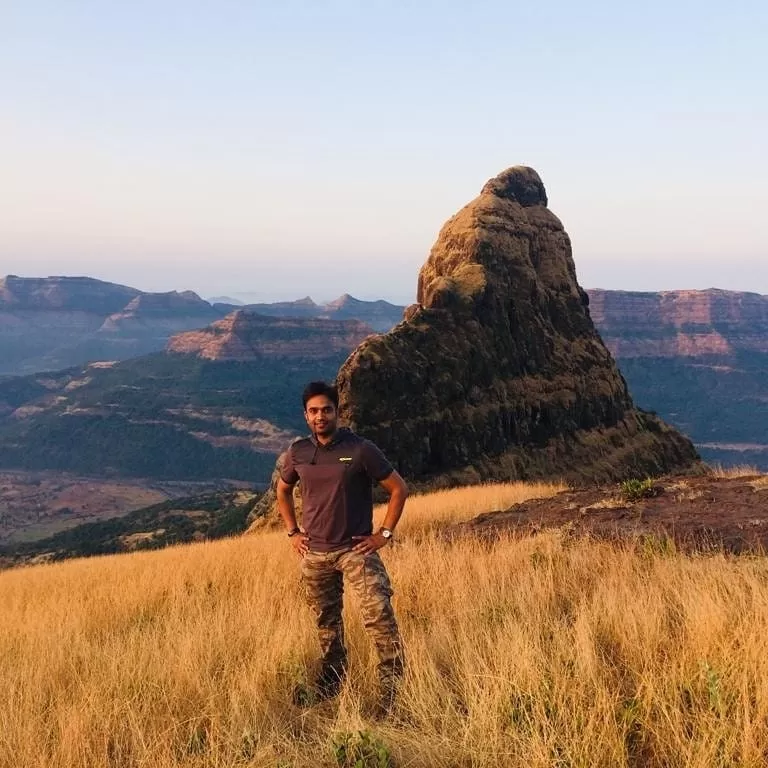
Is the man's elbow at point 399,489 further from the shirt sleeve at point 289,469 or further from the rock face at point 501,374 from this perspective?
the rock face at point 501,374

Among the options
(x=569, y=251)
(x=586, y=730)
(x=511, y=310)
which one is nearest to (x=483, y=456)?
(x=511, y=310)

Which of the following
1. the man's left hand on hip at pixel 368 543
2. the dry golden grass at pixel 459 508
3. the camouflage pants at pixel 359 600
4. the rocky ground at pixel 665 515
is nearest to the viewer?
the camouflage pants at pixel 359 600

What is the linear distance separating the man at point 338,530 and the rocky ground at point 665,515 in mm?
4587

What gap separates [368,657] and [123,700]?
1817 mm

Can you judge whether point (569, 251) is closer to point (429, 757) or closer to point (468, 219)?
point (468, 219)

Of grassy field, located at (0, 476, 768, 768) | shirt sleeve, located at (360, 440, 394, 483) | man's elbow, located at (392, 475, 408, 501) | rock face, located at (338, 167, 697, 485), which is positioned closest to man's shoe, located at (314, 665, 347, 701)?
grassy field, located at (0, 476, 768, 768)

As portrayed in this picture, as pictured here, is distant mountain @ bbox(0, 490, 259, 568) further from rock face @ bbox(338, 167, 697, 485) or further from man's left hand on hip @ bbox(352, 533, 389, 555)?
man's left hand on hip @ bbox(352, 533, 389, 555)

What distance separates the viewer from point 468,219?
60781mm

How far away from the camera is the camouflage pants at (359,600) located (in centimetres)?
464

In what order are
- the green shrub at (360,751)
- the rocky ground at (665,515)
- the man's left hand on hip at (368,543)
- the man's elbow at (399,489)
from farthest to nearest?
the rocky ground at (665,515) → the man's elbow at (399,489) → the man's left hand on hip at (368,543) → the green shrub at (360,751)

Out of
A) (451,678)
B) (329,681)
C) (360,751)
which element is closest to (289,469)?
(329,681)

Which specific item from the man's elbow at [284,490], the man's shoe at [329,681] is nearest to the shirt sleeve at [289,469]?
the man's elbow at [284,490]

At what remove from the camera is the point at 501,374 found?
172 ft

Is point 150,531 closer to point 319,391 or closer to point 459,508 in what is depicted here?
point 459,508
